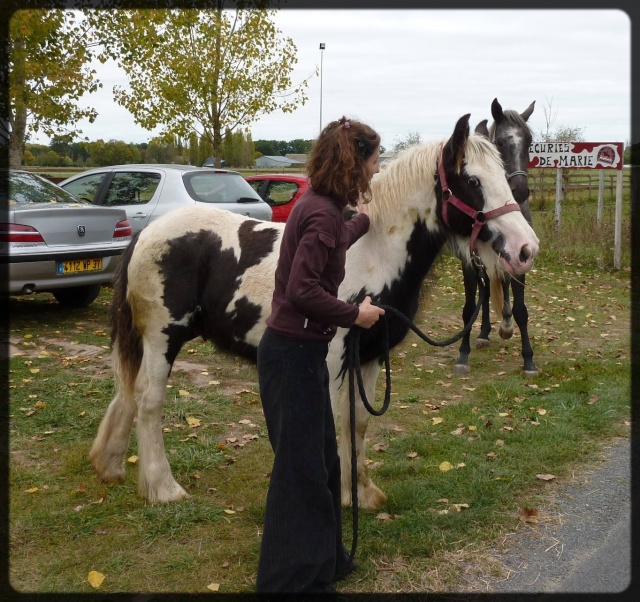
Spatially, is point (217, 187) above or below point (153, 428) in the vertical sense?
above

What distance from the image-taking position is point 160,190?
9852 mm

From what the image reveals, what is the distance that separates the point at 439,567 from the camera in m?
3.39

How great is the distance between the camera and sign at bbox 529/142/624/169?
1361 centimetres

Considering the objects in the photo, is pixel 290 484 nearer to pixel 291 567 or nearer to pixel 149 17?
pixel 291 567

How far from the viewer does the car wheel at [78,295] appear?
9.10 meters

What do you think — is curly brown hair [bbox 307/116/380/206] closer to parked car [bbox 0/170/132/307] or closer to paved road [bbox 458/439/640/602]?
paved road [bbox 458/439/640/602]

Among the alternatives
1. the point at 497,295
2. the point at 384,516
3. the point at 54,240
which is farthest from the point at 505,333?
the point at 54,240

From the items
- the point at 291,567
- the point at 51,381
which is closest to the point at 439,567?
the point at 291,567

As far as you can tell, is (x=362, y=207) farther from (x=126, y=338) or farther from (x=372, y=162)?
(x=126, y=338)

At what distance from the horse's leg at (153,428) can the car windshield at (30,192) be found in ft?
16.1

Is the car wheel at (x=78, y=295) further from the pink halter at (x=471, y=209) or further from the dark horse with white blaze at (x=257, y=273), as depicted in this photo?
the pink halter at (x=471, y=209)

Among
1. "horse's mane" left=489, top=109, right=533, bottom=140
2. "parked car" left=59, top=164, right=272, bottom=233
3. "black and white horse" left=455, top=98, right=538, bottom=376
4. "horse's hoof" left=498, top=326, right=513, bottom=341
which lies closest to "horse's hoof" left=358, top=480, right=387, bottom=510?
"black and white horse" left=455, top=98, right=538, bottom=376

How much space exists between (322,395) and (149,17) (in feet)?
41.3

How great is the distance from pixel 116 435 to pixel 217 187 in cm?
649
